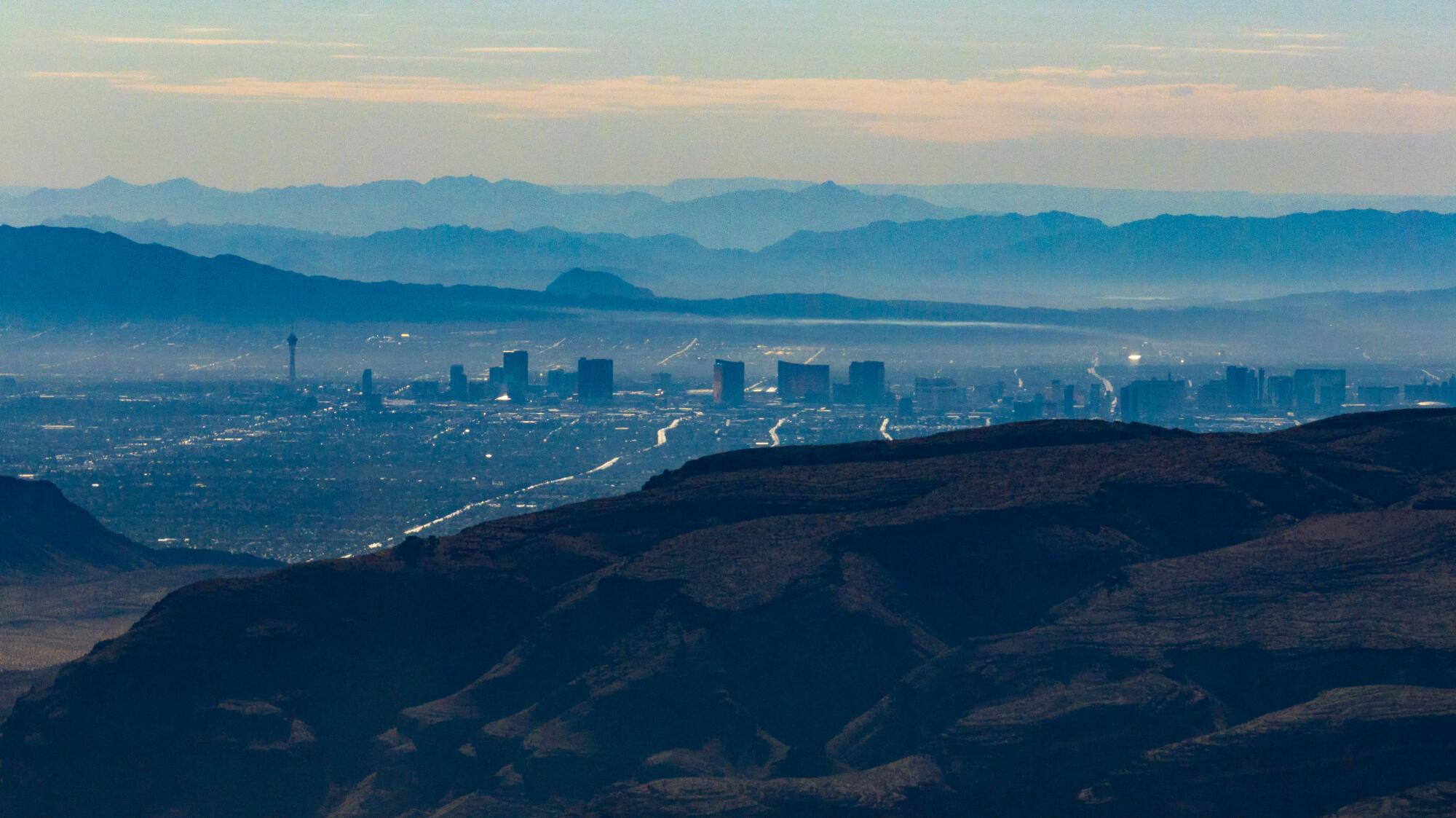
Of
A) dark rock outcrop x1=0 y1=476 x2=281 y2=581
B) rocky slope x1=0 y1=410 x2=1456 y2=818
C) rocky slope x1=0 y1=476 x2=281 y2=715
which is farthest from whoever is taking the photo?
dark rock outcrop x1=0 y1=476 x2=281 y2=581

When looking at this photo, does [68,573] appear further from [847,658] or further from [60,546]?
[847,658]

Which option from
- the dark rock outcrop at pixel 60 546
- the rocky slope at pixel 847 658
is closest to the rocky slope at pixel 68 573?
the dark rock outcrop at pixel 60 546

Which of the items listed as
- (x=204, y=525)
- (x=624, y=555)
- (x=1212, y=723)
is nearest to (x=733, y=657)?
(x=624, y=555)

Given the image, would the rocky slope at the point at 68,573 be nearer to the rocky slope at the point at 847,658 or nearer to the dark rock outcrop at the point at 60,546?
the dark rock outcrop at the point at 60,546

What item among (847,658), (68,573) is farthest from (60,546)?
(847,658)

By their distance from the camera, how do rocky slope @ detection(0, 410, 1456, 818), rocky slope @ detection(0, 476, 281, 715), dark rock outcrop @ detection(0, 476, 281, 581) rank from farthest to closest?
dark rock outcrop @ detection(0, 476, 281, 581) → rocky slope @ detection(0, 476, 281, 715) → rocky slope @ detection(0, 410, 1456, 818)

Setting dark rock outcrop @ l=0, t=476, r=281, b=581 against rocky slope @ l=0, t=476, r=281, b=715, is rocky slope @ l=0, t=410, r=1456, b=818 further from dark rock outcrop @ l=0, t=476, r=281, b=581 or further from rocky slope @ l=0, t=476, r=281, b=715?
dark rock outcrop @ l=0, t=476, r=281, b=581

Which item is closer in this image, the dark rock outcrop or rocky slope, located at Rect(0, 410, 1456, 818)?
rocky slope, located at Rect(0, 410, 1456, 818)

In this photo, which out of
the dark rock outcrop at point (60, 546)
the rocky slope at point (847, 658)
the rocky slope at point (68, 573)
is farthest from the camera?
the dark rock outcrop at point (60, 546)

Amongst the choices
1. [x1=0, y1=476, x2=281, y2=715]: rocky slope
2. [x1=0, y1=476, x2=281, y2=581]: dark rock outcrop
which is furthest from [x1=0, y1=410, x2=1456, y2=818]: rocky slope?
[x1=0, y1=476, x2=281, y2=581]: dark rock outcrop
